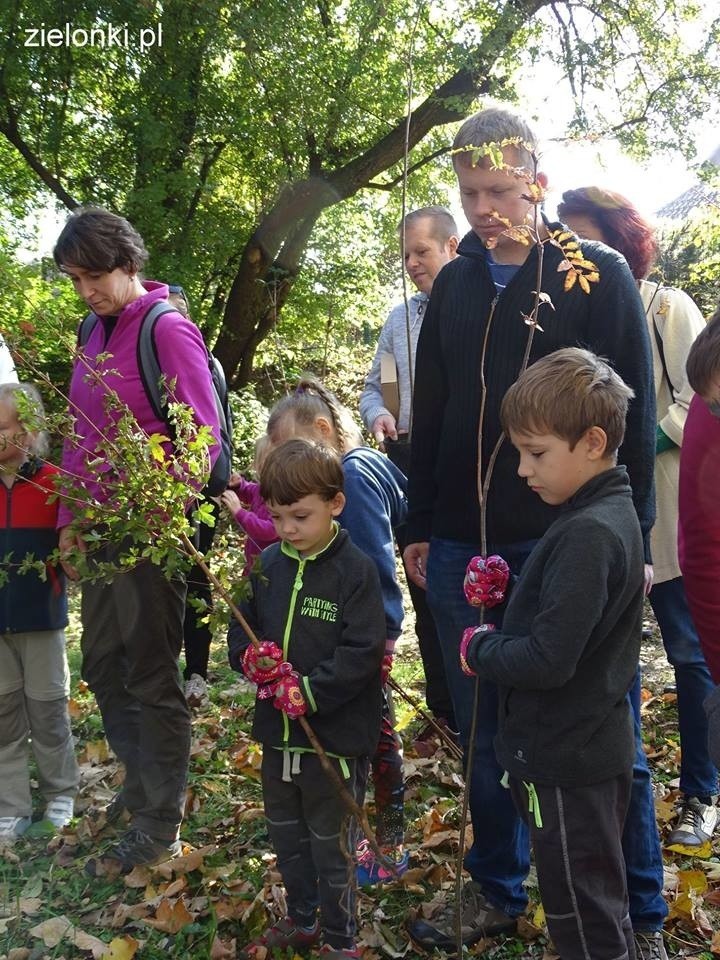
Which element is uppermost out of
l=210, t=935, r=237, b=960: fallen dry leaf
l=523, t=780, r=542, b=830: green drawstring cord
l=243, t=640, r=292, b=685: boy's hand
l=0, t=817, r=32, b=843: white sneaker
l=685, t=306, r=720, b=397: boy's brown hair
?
l=685, t=306, r=720, b=397: boy's brown hair

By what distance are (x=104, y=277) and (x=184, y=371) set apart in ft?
1.47

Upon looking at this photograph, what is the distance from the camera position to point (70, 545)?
3.13 m

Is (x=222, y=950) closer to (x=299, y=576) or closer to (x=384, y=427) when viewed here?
(x=299, y=576)

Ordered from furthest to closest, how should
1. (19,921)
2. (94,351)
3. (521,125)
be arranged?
1. (94,351)
2. (19,921)
3. (521,125)

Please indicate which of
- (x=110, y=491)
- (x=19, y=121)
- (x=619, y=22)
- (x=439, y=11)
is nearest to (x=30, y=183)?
(x=19, y=121)

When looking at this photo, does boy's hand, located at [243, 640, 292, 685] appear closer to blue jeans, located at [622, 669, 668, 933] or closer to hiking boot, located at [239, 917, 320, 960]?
hiking boot, located at [239, 917, 320, 960]

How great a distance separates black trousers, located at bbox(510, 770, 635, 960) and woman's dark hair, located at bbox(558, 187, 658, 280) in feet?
6.71

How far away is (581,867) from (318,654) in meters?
0.85

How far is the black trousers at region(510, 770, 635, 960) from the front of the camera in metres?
2.09

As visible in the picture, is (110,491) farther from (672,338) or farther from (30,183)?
(30,183)

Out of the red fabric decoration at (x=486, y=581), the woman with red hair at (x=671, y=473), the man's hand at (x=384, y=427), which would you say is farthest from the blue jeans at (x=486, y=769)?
the man's hand at (x=384, y=427)

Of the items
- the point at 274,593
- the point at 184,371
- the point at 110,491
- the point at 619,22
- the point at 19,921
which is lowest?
the point at 19,921

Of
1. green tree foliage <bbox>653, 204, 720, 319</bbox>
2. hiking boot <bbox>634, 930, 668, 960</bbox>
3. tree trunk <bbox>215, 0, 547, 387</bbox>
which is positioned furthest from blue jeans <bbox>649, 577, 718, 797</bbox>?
tree trunk <bbox>215, 0, 547, 387</bbox>

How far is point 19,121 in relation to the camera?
10.3 meters
